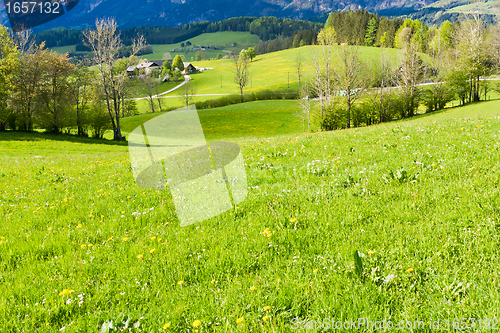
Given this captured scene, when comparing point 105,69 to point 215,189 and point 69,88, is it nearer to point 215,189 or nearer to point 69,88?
point 69,88

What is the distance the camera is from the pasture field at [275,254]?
328 cm

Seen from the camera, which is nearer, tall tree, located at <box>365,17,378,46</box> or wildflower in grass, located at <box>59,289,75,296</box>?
wildflower in grass, located at <box>59,289,75,296</box>

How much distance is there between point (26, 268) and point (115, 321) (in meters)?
2.36

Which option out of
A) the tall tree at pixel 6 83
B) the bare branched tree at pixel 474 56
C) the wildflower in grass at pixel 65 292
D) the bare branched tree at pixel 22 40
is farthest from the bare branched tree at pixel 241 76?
the wildflower in grass at pixel 65 292

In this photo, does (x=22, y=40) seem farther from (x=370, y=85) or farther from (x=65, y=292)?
(x=65, y=292)

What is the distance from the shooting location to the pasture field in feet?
10.7

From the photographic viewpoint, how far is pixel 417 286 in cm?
336

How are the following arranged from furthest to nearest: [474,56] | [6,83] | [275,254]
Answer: [474,56], [6,83], [275,254]

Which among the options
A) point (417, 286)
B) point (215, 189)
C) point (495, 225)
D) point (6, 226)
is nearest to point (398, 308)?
point (417, 286)

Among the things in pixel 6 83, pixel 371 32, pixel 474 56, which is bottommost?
pixel 6 83

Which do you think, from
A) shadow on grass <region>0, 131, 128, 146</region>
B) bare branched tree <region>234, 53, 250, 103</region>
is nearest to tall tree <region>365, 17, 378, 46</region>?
bare branched tree <region>234, 53, 250, 103</region>

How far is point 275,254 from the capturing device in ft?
14.7

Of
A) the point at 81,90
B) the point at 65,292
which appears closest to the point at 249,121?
the point at 81,90

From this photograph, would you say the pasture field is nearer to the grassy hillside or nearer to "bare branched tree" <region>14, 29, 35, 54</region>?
"bare branched tree" <region>14, 29, 35, 54</region>
